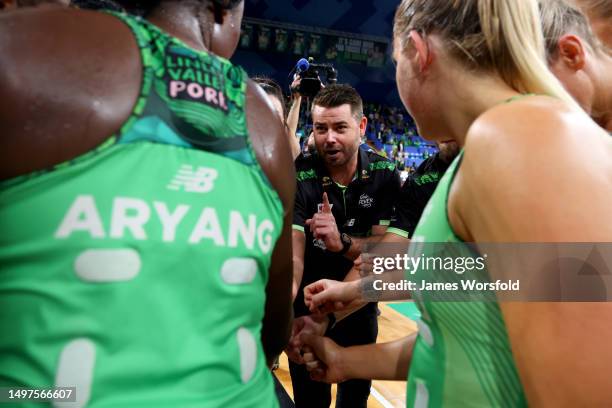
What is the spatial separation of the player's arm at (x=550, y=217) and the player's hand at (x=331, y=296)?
83 centimetres

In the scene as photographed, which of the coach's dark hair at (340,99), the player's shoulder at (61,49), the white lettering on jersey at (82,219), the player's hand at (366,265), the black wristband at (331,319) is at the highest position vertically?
the coach's dark hair at (340,99)

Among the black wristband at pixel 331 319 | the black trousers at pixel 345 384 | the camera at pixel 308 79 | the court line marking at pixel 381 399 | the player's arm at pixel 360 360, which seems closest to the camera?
the player's arm at pixel 360 360

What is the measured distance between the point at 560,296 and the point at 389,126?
46.5 feet

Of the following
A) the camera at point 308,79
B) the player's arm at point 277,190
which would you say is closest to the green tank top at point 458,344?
the player's arm at point 277,190

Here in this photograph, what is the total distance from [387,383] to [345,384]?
3.08 feet

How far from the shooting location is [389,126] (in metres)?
14.3

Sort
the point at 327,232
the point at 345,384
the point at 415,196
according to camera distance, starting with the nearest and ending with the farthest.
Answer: the point at 327,232 → the point at 415,196 → the point at 345,384

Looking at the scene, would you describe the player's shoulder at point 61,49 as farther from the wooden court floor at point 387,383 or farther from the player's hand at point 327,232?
the wooden court floor at point 387,383

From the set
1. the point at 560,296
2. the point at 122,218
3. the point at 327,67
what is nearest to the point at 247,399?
the point at 122,218

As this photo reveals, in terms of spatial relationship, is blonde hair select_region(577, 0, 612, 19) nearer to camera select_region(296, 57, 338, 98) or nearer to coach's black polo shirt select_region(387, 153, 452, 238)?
coach's black polo shirt select_region(387, 153, 452, 238)

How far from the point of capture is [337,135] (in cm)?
242

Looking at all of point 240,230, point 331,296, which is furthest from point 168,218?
point 331,296

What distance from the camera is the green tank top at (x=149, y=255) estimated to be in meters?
0.57

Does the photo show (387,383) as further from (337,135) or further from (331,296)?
(331,296)
